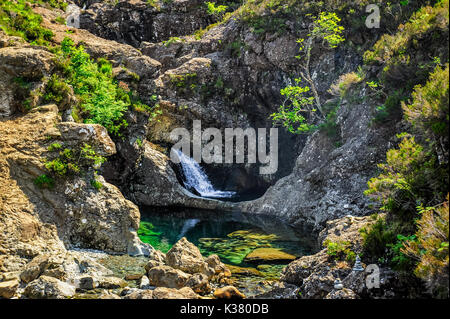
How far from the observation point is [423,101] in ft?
28.5

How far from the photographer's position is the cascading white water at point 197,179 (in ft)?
97.3

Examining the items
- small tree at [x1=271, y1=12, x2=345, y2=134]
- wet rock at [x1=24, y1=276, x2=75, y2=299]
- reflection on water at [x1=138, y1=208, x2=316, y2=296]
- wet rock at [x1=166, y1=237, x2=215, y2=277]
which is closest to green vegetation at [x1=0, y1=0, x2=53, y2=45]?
reflection on water at [x1=138, y1=208, x2=316, y2=296]

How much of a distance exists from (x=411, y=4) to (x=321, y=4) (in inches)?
307

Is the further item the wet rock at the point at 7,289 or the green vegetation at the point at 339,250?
the green vegetation at the point at 339,250

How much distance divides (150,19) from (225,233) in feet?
93.1

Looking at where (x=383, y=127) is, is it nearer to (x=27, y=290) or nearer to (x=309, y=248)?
(x=309, y=248)

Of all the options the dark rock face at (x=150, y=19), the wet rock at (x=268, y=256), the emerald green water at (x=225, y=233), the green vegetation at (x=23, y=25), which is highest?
the dark rock face at (x=150, y=19)

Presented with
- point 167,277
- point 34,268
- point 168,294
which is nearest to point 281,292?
point 167,277

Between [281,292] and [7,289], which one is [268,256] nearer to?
[281,292]

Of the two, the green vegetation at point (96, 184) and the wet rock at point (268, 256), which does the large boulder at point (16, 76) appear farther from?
the wet rock at point (268, 256)

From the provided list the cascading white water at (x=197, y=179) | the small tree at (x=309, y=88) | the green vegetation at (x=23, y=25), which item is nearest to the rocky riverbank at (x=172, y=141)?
the green vegetation at (x=23, y=25)

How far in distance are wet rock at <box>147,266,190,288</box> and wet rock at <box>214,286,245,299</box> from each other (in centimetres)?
114

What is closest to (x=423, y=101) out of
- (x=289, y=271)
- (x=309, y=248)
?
(x=289, y=271)

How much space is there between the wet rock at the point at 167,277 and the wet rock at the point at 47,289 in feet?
8.18
